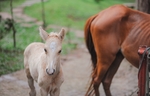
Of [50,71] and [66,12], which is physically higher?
[50,71]

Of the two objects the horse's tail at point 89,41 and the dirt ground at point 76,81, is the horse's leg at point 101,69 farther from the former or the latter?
the dirt ground at point 76,81

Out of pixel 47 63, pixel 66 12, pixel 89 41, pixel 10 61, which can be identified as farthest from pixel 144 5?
pixel 66 12

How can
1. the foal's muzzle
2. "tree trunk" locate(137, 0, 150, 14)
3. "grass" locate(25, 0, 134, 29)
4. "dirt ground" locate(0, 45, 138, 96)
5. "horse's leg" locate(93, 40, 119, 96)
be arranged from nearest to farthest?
the foal's muzzle, "horse's leg" locate(93, 40, 119, 96), "dirt ground" locate(0, 45, 138, 96), "tree trunk" locate(137, 0, 150, 14), "grass" locate(25, 0, 134, 29)

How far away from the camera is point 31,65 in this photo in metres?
4.55

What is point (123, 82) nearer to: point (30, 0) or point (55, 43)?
point (55, 43)

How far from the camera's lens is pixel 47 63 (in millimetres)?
3848

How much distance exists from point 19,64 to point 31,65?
3.16 m

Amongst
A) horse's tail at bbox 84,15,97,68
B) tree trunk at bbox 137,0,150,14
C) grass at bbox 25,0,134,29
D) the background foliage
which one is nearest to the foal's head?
horse's tail at bbox 84,15,97,68

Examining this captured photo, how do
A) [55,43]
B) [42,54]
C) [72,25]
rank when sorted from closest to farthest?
1. [55,43]
2. [42,54]
3. [72,25]

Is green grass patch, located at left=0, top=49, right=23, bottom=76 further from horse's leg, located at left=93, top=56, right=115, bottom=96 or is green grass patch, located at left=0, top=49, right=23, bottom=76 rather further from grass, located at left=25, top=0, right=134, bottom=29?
grass, located at left=25, top=0, right=134, bottom=29

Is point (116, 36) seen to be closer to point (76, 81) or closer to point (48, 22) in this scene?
point (76, 81)

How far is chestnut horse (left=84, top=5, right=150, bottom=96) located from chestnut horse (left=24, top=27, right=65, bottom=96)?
1032mm

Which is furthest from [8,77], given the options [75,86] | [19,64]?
[75,86]

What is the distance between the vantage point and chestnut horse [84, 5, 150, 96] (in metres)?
4.90
